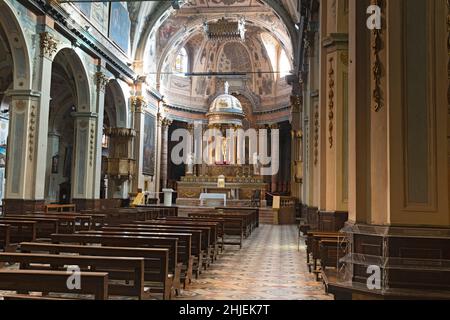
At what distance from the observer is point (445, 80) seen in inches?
169

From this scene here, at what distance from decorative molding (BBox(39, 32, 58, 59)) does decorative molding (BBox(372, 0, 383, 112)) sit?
1170cm

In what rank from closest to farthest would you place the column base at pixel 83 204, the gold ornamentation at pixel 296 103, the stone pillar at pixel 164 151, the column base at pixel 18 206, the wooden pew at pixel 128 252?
the wooden pew at pixel 128 252
the column base at pixel 18 206
the column base at pixel 83 204
the gold ornamentation at pixel 296 103
the stone pillar at pixel 164 151

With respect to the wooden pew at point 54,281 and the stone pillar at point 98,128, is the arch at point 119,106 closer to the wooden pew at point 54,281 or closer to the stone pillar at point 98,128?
the stone pillar at point 98,128

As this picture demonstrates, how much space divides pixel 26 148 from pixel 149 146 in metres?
11.9

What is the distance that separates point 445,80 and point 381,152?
3.01 feet

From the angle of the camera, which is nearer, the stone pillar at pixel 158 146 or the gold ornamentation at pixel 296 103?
the gold ornamentation at pixel 296 103

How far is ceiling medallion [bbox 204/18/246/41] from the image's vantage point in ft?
81.1

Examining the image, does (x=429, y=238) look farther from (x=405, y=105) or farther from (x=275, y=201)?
(x=275, y=201)

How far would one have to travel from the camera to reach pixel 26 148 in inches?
517

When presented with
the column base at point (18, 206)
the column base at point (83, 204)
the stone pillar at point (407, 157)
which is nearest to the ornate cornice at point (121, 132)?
the column base at point (83, 204)

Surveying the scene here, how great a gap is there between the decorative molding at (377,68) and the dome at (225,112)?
72.2ft

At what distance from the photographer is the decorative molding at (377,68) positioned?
14.6 ft

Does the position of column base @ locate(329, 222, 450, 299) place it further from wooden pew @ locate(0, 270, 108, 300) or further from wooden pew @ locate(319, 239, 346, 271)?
wooden pew @ locate(0, 270, 108, 300)
